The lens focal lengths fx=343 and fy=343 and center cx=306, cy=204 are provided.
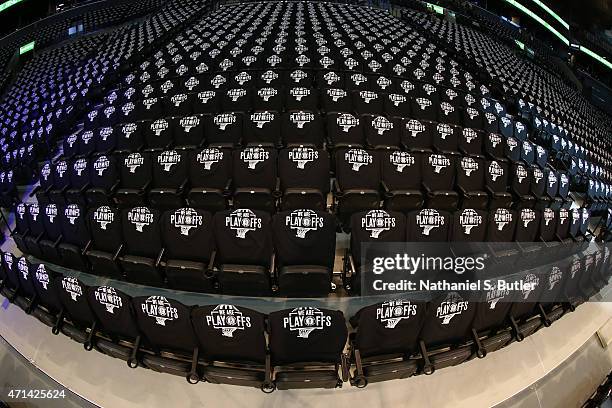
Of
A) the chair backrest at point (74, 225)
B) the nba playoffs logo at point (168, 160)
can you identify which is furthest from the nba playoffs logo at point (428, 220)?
the chair backrest at point (74, 225)

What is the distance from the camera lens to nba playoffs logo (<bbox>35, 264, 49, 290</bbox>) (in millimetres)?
2064

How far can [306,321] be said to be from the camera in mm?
1612

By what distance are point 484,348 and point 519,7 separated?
25.6 meters

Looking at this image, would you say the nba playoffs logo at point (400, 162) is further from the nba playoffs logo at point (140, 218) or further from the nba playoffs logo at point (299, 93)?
the nba playoffs logo at point (140, 218)

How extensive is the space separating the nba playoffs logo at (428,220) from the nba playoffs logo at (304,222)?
0.69m

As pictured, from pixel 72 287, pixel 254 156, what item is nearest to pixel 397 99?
pixel 254 156

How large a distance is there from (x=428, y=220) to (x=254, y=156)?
4.68 ft

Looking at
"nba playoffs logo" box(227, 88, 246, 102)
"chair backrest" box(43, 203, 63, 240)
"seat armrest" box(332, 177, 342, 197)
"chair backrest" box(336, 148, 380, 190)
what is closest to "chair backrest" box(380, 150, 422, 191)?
"chair backrest" box(336, 148, 380, 190)

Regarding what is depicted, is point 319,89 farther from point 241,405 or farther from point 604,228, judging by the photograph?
point 241,405

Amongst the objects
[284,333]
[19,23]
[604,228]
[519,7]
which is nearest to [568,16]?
[519,7]

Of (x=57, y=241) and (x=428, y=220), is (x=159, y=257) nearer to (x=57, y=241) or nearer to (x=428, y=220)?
(x=57, y=241)

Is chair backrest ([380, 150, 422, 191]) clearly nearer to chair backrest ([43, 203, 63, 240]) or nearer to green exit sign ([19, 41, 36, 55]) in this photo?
chair backrest ([43, 203, 63, 240])

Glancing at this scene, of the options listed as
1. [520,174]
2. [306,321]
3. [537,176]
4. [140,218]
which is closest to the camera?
[306,321]

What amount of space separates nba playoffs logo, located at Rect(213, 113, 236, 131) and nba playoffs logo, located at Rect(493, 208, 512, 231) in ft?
8.39
